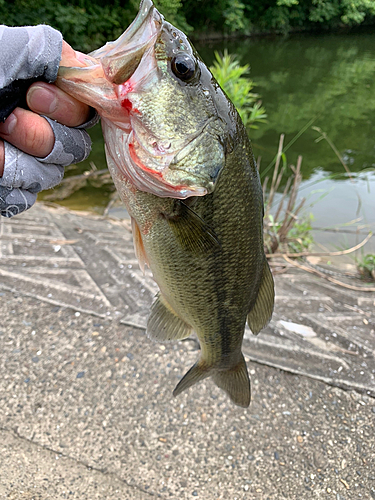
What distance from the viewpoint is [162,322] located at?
1788 mm

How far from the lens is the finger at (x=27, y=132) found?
43.1 inches

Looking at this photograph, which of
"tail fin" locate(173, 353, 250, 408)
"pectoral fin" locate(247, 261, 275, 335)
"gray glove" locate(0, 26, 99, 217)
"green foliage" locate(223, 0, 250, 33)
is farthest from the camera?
"green foliage" locate(223, 0, 250, 33)

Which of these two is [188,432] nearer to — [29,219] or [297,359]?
[297,359]

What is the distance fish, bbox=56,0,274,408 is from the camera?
1.07m

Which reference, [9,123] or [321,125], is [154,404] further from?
[321,125]

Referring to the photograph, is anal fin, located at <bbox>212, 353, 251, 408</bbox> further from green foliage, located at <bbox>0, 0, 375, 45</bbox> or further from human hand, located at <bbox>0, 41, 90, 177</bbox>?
green foliage, located at <bbox>0, 0, 375, 45</bbox>

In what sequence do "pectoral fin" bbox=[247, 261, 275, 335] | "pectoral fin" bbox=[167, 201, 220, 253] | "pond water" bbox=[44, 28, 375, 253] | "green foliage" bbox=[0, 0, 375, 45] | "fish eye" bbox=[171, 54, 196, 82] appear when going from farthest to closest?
"green foliage" bbox=[0, 0, 375, 45] → "pond water" bbox=[44, 28, 375, 253] → "pectoral fin" bbox=[247, 261, 275, 335] → "pectoral fin" bbox=[167, 201, 220, 253] → "fish eye" bbox=[171, 54, 196, 82]

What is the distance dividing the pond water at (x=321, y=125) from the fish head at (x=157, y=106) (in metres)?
3.00

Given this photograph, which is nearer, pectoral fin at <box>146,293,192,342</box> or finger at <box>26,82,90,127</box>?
finger at <box>26,82,90,127</box>

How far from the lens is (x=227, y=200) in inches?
52.7

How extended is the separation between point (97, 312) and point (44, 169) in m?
1.84

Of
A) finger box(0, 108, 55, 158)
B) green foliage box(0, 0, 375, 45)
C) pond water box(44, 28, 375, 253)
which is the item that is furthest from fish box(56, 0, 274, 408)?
green foliage box(0, 0, 375, 45)

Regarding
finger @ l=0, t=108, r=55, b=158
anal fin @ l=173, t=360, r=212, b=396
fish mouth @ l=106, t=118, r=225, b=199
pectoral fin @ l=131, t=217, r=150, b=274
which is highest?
finger @ l=0, t=108, r=55, b=158

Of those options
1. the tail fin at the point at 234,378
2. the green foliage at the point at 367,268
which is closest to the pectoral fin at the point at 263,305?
the tail fin at the point at 234,378
